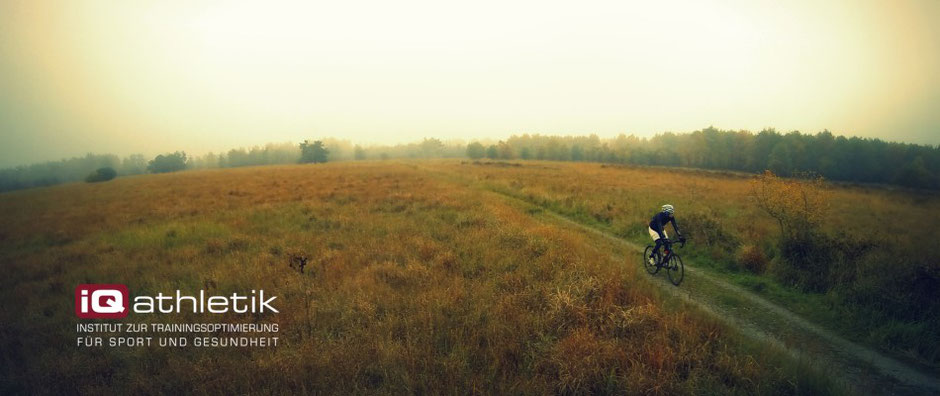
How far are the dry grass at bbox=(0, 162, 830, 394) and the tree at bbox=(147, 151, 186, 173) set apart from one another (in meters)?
120

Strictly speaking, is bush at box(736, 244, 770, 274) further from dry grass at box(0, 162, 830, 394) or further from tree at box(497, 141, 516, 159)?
tree at box(497, 141, 516, 159)

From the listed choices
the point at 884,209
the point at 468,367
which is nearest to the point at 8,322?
the point at 468,367

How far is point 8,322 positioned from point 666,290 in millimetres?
14921

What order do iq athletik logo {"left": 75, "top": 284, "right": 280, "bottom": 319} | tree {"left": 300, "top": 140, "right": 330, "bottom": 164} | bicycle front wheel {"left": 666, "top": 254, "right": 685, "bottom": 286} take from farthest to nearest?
tree {"left": 300, "top": 140, "right": 330, "bottom": 164} < bicycle front wheel {"left": 666, "top": 254, "right": 685, "bottom": 286} < iq athletik logo {"left": 75, "top": 284, "right": 280, "bottom": 319}

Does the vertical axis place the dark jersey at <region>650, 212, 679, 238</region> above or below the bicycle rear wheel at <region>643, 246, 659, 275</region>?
above

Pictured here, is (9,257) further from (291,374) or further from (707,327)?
(707,327)

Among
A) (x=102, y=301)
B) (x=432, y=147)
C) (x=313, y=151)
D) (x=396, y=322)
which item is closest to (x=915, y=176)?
(x=396, y=322)

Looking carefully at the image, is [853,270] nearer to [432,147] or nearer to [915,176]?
[915,176]

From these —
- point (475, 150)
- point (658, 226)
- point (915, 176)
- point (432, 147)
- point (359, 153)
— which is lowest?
point (658, 226)

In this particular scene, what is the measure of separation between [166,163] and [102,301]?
130345mm

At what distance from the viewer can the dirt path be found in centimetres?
521

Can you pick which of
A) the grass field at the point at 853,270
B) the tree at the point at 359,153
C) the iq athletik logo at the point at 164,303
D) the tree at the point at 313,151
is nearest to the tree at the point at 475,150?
the tree at the point at 359,153

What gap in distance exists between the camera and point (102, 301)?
736 centimetres

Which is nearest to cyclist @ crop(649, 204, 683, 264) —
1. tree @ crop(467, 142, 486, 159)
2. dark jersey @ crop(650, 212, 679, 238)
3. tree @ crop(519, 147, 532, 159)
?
dark jersey @ crop(650, 212, 679, 238)
